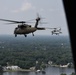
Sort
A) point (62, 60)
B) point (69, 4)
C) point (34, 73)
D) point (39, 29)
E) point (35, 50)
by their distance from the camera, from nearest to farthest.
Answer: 1. point (69, 4)
2. point (39, 29)
3. point (62, 60)
4. point (35, 50)
5. point (34, 73)

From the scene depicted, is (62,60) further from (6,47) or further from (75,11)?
(75,11)

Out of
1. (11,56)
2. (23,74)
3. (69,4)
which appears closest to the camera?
(69,4)

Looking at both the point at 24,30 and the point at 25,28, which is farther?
the point at 24,30

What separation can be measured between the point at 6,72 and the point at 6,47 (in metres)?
0.89

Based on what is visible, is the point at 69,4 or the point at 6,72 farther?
the point at 6,72

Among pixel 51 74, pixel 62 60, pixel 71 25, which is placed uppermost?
pixel 71 25

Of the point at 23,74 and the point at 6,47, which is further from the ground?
the point at 6,47

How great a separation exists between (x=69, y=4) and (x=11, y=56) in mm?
4119

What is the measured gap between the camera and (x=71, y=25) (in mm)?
614

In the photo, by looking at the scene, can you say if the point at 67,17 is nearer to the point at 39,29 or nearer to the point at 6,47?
the point at 39,29

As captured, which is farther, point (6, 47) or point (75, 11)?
point (6, 47)

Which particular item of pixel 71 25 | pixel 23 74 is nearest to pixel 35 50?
pixel 23 74

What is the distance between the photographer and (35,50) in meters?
5.04

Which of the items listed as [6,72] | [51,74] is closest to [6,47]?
[6,72]
